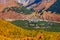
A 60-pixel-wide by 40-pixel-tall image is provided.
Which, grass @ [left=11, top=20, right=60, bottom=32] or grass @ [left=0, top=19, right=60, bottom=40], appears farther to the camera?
grass @ [left=11, top=20, right=60, bottom=32]

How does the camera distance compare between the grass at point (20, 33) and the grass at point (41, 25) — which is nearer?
the grass at point (20, 33)

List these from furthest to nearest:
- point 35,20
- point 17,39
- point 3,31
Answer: point 35,20, point 3,31, point 17,39

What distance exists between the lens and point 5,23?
54.3 feet

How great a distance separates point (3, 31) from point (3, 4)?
2.57 metres

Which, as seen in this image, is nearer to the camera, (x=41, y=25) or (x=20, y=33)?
(x=20, y=33)

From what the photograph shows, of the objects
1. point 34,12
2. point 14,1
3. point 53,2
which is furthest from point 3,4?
point 53,2

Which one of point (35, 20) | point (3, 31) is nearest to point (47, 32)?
point (35, 20)

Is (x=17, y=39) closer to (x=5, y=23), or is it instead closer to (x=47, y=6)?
(x=5, y=23)

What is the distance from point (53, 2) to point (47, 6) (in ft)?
1.62

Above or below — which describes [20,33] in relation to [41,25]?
below

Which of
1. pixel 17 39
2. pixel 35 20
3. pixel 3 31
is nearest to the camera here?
pixel 17 39

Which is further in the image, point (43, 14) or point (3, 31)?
point (43, 14)

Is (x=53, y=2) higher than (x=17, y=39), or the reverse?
(x=53, y=2)

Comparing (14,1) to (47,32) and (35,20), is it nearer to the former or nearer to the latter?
(35,20)
